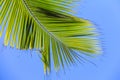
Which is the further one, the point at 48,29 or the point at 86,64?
the point at 86,64

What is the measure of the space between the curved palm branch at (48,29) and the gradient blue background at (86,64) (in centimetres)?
68

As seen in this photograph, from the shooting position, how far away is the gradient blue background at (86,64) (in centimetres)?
217

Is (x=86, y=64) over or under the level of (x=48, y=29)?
under

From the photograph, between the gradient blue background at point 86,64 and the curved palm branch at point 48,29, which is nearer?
the curved palm branch at point 48,29

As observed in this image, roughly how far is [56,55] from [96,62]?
79 cm

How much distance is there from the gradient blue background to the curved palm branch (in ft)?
2.23

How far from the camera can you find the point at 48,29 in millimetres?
1480

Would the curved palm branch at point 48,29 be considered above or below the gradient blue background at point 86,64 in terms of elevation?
above

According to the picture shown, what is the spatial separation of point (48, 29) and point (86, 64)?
0.77 meters

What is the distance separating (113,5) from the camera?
7.54ft

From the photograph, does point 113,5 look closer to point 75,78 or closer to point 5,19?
point 75,78

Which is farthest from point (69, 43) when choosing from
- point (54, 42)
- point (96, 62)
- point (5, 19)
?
point (96, 62)

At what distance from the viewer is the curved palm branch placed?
56.9 inches

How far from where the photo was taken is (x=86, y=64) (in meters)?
2.15
